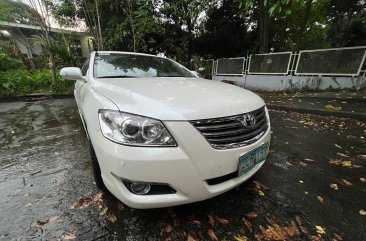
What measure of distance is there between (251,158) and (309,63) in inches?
330

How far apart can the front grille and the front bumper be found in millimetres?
48

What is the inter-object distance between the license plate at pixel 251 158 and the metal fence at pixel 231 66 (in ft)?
33.6

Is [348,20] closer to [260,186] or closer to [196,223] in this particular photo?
[260,186]

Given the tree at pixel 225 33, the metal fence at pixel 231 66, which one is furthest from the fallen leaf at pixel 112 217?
the tree at pixel 225 33

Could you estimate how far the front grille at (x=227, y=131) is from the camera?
147 cm

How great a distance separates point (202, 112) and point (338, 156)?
2.68 metres

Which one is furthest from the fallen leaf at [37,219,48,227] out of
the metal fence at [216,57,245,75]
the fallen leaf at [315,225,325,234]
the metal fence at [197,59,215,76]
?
the metal fence at [197,59,215,76]

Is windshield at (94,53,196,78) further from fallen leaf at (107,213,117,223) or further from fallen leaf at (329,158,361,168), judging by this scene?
fallen leaf at (329,158,361,168)

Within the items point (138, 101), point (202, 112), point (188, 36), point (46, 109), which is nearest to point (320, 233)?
point (202, 112)

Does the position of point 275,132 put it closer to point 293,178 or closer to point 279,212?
point 293,178

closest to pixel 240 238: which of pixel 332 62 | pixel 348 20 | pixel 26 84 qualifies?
pixel 332 62

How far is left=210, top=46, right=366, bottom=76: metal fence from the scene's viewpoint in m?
7.16

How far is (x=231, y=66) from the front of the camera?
12148 mm

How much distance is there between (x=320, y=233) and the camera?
5.44ft
